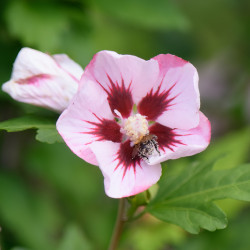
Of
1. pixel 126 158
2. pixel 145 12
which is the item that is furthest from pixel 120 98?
pixel 145 12

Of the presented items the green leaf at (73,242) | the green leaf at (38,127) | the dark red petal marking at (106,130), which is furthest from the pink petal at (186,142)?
the green leaf at (73,242)

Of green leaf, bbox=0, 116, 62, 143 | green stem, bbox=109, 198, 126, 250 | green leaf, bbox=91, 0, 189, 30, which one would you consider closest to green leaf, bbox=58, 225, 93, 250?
green stem, bbox=109, 198, 126, 250

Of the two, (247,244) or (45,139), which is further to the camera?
(247,244)

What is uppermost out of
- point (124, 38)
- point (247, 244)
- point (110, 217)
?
point (124, 38)

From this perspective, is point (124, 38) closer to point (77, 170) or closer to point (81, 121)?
point (77, 170)

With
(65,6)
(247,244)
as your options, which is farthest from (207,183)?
(65,6)

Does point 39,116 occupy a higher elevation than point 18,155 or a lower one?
higher
